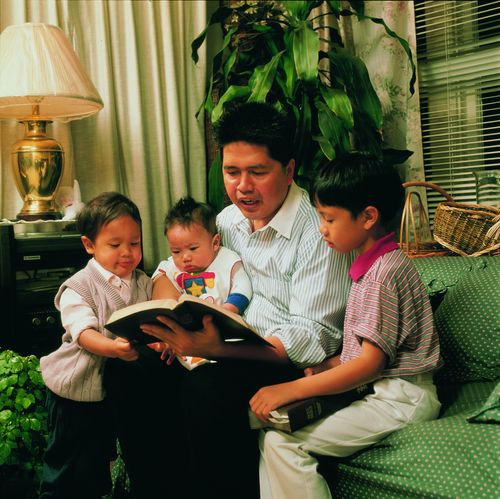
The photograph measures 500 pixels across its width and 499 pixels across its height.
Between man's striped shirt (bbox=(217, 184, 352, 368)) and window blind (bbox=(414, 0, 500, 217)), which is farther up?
window blind (bbox=(414, 0, 500, 217))

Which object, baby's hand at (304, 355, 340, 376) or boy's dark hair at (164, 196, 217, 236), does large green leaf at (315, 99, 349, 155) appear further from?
baby's hand at (304, 355, 340, 376)

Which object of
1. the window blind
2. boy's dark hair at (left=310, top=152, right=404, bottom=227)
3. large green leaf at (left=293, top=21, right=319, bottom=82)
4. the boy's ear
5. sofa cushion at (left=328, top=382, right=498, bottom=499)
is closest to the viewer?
sofa cushion at (left=328, top=382, right=498, bottom=499)

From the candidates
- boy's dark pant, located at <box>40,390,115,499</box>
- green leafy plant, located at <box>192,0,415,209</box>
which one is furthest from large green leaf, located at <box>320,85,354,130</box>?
boy's dark pant, located at <box>40,390,115,499</box>

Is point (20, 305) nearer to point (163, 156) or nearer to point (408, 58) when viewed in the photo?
point (163, 156)

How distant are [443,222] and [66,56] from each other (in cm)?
156

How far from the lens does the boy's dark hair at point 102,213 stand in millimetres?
1650

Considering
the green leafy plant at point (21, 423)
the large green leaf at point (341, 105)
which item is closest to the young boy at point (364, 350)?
the green leafy plant at point (21, 423)

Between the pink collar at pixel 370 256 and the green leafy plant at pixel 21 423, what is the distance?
975 millimetres

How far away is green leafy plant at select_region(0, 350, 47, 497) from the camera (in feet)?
5.70

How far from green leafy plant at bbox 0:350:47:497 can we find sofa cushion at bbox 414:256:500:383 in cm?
112

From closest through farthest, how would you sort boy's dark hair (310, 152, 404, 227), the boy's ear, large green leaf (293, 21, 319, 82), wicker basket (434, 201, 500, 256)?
1. boy's dark hair (310, 152, 404, 227)
2. the boy's ear
3. wicker basket (434, 201, 500, 256)
4. large green leaf (293, 21, 319, 82)

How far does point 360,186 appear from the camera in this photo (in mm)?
1448

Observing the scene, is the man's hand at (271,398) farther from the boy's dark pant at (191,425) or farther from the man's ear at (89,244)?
the man's ear at (89,244)

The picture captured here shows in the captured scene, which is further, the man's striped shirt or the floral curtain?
the floral curtain
